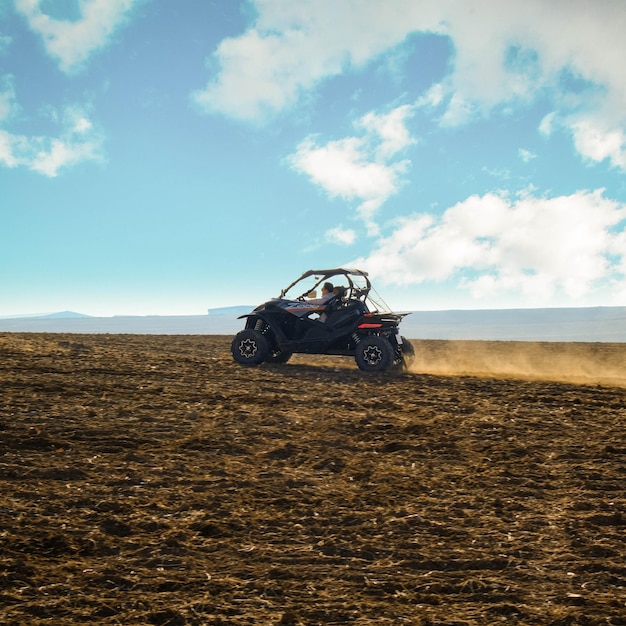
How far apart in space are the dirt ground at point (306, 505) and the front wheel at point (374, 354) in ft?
7.69

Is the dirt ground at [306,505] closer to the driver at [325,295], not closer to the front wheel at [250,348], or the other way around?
the front wheel at [250,348]

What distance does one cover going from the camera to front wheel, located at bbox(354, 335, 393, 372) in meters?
12.1

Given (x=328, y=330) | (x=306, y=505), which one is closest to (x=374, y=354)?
(x=328, y=330)

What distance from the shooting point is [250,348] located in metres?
13.2

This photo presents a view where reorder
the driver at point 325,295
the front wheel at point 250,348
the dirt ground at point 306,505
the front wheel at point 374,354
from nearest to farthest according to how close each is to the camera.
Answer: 1. the dirt ground at point 306,505
2. the front wheel at point 374,354
3. the driver at point 325,295
4. the front wheel at point 250,348

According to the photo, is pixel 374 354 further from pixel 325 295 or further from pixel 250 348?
pixel 250 348

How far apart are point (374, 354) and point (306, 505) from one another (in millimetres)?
7486

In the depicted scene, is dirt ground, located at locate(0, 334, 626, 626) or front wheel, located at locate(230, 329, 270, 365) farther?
front wheel, located at locate(230, 329, 270, 365)

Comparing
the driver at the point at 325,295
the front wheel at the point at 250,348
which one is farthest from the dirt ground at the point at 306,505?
the driver at the point at 325,295

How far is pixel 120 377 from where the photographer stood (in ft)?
34.1

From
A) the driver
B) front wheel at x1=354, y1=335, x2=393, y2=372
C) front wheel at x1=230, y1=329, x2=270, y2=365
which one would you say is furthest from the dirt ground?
the driver

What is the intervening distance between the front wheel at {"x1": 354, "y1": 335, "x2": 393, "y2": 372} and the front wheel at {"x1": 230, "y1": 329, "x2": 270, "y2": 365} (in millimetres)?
2227

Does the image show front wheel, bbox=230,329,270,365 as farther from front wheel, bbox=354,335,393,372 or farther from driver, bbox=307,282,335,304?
front wheel, bbox=354,335,393,372

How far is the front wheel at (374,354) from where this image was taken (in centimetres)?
1214
